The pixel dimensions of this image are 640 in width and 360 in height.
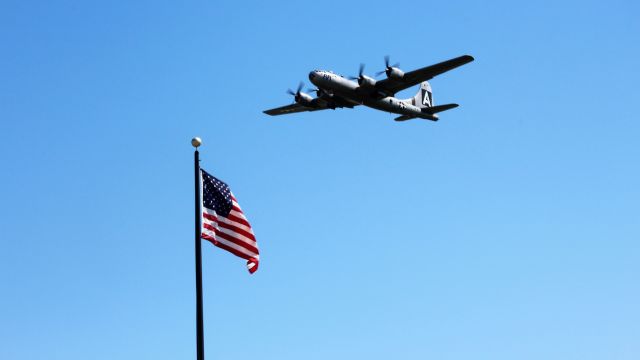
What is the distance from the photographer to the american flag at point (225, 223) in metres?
19.6

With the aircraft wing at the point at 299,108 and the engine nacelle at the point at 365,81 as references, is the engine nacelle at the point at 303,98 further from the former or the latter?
the engine nacelle at the point at 365,81

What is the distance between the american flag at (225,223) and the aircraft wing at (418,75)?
1432 inches

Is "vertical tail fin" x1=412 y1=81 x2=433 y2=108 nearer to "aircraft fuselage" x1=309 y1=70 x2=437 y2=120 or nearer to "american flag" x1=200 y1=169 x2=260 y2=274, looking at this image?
"aircraft fuselage" x1=309 y1=70 x2=437 y2=120

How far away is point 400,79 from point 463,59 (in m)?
5.63

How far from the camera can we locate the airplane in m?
55.9

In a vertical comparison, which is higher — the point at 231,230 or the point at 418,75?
the point at 418,75

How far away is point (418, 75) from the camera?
57.8 metres

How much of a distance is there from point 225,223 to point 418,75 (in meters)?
39.7

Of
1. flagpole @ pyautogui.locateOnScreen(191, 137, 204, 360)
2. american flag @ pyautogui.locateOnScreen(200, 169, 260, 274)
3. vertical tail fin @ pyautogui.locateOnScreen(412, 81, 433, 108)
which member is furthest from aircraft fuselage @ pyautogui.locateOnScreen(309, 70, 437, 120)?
flagpole @ pyautogui.locateOnScreen(191, 137, 204, 360)

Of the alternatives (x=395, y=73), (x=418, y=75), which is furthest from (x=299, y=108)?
(x=418, y=75)

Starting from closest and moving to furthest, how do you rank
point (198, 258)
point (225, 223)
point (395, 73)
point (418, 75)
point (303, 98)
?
1. point (198, 258)
2. point (225, 223)
3. point (418, 75)
4. point (395, 73)
5. point (303, 98)

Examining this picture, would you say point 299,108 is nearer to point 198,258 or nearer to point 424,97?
point 424,97

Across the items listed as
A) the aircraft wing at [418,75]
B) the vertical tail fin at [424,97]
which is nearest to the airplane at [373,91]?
the aircraft wing at [418,75]

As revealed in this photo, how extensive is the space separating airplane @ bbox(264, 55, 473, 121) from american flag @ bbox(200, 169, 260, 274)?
118ft
